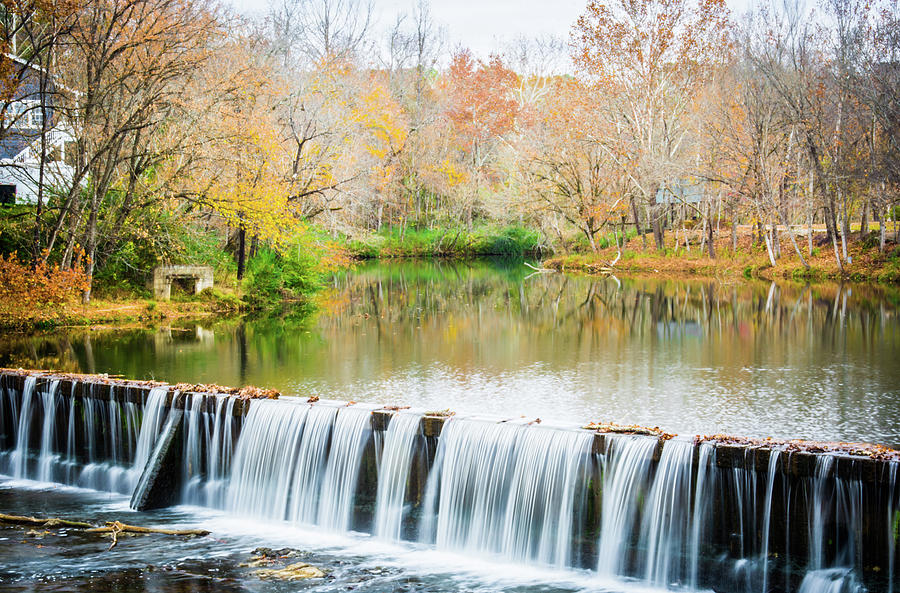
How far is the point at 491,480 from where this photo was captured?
1067 cm

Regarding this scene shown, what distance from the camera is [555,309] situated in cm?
3178

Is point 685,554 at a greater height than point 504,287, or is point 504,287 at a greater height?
point 504,287

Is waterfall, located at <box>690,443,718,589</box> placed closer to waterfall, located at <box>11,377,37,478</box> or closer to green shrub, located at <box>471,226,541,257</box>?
waterfall, located at <box>11,377,37,478</box>

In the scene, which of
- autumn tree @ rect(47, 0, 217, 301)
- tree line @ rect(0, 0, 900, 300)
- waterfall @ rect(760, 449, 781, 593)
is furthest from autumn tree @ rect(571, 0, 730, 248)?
waterfall @ rect(760, 449, 781, 593)

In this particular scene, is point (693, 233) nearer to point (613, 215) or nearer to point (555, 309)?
point (613, 215)

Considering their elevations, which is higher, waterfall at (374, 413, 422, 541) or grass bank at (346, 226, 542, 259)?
grass bank at (346, 226, 542, 259)

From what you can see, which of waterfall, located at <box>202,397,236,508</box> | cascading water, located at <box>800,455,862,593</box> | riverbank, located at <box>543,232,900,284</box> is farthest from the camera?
riverbank, located at <box>543,232,900,284</box>

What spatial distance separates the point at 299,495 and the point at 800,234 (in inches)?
1702

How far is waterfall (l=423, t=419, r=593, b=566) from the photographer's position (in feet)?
33.3

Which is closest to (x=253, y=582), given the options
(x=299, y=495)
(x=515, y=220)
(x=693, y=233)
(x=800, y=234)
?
(x=299, y=495)

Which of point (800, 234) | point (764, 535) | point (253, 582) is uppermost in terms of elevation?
point (800, 234)

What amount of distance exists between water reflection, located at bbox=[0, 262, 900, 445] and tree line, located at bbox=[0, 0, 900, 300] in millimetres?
4745

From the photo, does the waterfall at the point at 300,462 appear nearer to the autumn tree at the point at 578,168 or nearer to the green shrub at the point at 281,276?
the green shrub at the point at 281,276

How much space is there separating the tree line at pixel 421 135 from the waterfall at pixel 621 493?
59.0 feet
